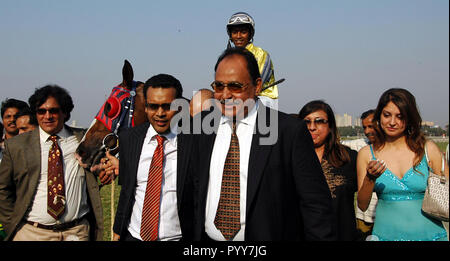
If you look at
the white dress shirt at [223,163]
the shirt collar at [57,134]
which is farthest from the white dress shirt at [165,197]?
the shirt collar at [57,134]

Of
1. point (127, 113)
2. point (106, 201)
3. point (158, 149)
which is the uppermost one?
point (127, 113)

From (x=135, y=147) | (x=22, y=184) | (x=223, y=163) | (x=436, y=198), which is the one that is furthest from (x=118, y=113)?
(x=436, y=198)

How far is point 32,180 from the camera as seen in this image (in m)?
4.25

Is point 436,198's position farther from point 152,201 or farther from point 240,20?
point 240,20

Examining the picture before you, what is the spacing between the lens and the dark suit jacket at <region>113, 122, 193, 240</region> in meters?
3.44

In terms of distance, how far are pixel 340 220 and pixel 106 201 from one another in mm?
10602

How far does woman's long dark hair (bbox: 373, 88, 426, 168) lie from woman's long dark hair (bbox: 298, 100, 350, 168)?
423 millimetres

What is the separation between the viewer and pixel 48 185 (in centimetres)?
418

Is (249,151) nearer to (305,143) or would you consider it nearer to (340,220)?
(305,143)

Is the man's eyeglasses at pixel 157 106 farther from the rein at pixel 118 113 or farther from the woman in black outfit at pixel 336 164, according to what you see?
the woman in black outfit at pixel 336 164

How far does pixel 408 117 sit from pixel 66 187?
3.51 m

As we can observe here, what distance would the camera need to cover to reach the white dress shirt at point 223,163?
281 cm

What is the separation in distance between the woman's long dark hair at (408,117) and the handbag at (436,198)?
0.94 feet
